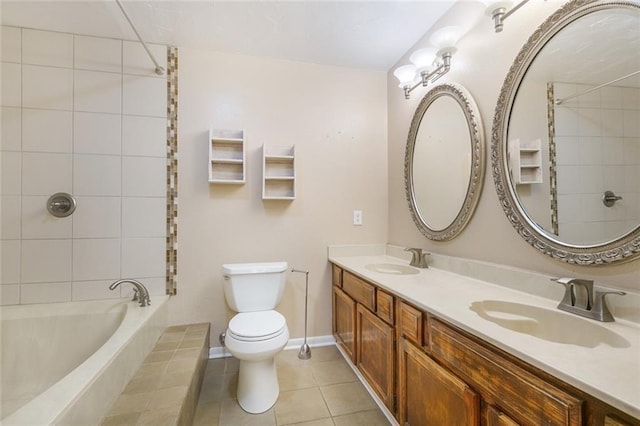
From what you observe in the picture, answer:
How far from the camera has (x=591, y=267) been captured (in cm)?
101

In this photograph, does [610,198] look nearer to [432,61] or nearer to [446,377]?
[446,377]

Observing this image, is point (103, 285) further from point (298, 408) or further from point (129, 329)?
point (298, 408)

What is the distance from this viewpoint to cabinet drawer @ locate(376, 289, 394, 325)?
4.58ft

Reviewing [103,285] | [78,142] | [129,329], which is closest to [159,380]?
[129,329]

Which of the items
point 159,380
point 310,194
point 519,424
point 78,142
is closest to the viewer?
point 519,424

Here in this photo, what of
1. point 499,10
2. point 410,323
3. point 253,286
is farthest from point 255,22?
point 410,323

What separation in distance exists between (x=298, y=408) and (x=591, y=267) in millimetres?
1583

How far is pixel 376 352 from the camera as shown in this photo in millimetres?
1560

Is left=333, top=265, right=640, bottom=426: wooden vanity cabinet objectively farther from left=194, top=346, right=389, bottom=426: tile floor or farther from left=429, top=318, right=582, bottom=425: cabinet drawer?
left=194, top=346, right=389, bottom=426: tile floor

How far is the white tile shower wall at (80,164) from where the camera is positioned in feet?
6.06

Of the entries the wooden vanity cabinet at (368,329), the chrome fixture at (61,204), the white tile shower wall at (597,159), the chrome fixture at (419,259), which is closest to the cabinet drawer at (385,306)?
the wooden vanity cabinet at (368,329)

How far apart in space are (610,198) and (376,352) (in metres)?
1.25

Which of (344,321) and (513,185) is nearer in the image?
(513,185)

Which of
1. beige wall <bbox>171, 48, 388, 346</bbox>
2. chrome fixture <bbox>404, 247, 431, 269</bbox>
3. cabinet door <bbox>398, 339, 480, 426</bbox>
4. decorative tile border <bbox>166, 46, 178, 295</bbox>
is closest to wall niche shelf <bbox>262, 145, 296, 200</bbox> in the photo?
beige wall <bbox>171, 48, 388, 346</bbox>
